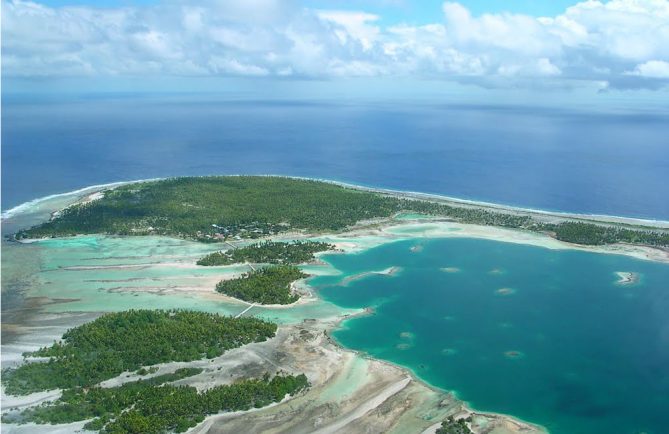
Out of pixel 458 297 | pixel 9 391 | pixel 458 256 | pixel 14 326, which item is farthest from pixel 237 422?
pixel 458 256

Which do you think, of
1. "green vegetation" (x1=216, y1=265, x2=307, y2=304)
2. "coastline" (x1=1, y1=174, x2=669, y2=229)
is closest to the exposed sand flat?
"green vegetation" (x1=216, y1=265, x2=307, y2=304)

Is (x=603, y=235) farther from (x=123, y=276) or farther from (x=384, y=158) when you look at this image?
(x=384, y=158)

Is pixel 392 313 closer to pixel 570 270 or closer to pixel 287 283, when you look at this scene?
pixel 287 283

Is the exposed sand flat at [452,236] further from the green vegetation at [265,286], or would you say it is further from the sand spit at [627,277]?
the green vegetation at [265,286]

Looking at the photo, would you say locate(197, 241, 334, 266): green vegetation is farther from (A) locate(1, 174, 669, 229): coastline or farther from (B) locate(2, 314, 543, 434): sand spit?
(A) locate(1, 174, 669, 229): coastline

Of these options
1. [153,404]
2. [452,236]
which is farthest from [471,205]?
[153,404]

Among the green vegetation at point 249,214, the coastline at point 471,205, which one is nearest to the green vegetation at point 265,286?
the green vegetation at point 249,214
